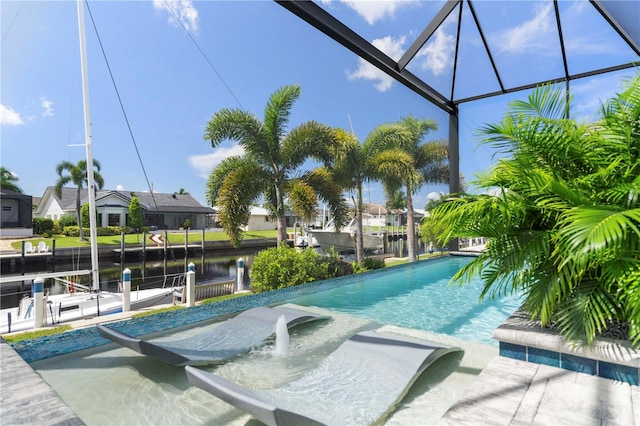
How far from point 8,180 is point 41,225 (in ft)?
4.17

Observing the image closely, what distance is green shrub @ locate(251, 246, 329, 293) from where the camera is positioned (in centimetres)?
745

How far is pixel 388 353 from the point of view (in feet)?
10.2

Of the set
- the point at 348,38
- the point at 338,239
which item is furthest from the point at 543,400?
the point at 338,239

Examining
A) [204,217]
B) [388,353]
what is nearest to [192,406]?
[388,353]

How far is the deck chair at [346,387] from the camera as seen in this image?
2092mm

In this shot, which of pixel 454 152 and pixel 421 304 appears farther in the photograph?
pixel 454 152

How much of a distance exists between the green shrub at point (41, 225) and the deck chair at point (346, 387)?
6.81 metres

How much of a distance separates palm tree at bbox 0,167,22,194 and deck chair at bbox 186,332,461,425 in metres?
6.37

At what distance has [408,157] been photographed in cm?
1173

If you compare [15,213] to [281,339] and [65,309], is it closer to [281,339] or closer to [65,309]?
[65,309]

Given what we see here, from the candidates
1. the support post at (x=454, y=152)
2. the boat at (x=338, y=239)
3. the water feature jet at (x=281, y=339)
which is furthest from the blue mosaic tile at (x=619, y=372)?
the boat at (x=338, y=239)

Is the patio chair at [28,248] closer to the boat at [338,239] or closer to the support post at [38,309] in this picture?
the support post at [38,309]

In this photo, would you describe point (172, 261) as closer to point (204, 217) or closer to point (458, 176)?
point (204, 217)

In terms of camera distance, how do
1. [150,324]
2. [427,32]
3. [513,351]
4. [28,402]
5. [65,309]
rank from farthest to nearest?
[65,309] → [427,32] → [150,324] → [513,351] → [28,402]
